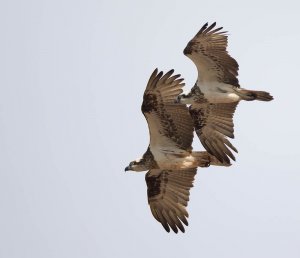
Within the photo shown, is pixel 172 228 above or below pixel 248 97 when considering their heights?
below

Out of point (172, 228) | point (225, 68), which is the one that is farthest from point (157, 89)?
point (172, 228)

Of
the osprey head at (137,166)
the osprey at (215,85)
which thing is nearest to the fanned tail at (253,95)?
the osprey at (215,85)

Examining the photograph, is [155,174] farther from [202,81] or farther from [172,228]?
[202,81]

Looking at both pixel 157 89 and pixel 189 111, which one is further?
pixel 189 111

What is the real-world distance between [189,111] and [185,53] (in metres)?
1.60

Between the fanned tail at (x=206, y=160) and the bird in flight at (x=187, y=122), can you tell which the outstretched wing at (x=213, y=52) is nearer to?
the bird in flight at (x=187, y=122)

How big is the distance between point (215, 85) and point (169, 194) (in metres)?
3.06

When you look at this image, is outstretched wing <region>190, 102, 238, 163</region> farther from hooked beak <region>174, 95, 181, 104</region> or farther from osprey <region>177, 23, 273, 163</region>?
hooked beak <region>174, 95, 181, 104</region>

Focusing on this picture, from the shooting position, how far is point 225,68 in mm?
20797

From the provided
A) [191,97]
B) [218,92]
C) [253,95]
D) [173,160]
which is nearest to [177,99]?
[191,97]

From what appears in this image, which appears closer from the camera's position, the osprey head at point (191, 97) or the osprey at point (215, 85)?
the osprey head at point (191, 97)

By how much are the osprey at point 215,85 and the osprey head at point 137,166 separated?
1.75m

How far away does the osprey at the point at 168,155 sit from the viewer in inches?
784

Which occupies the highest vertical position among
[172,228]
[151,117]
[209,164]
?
[151,117]
